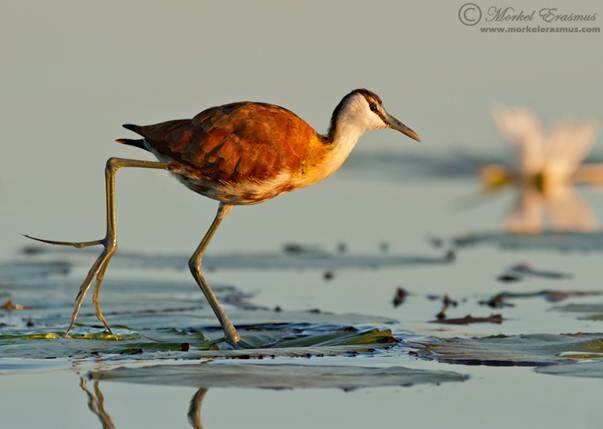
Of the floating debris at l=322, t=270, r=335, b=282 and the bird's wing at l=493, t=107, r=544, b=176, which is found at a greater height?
the bird's wing at l=493, t=107, r=544, b=176

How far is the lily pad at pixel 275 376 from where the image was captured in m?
7.50

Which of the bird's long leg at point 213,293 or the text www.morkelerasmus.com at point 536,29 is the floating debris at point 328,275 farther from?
the text www.morkelerasmus.com at point 536,29

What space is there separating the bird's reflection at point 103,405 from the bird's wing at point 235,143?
236 centimetres

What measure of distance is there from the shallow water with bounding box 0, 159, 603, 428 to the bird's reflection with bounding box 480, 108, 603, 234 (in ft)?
1.69

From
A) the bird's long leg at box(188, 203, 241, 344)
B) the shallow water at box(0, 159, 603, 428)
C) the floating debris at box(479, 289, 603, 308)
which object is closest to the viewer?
the shallow water at box(0, 159, 603, 428)

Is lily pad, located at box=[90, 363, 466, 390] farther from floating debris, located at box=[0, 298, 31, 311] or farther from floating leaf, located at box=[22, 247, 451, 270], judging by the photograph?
floating leaf, located at box=[22, 247, 451, 270]

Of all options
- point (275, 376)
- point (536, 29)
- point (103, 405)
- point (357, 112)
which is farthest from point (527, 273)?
point (536, 29)

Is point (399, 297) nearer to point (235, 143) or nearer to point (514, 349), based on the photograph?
point (235, 143)

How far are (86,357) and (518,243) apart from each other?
6378 millimetres

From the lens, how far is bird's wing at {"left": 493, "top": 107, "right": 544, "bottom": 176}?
56.6 feet

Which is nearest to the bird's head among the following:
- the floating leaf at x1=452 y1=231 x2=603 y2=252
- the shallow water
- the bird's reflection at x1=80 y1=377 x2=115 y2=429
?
the shallow water

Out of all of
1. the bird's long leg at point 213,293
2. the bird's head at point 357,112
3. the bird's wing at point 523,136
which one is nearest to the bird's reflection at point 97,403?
the bird's long leg at point 213,293

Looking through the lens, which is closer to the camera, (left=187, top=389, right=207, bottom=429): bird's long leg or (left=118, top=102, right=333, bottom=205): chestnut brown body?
(left=187, top=389, right=207, bottom=429): bird's long leg

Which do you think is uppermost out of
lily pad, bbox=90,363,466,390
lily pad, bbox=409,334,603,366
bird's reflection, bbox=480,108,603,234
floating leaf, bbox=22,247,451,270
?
bird's reflection, bbox=480,108,603,234
